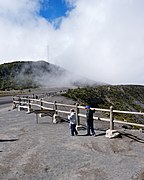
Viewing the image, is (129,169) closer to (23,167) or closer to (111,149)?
(111,149)

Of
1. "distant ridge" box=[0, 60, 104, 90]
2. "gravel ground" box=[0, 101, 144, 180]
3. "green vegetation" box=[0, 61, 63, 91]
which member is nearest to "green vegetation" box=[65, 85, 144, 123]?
"gravel ground" box=[0, 101, 144, 180]

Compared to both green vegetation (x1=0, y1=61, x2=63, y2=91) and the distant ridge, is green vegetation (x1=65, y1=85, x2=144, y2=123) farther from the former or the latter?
green vegetation (x1=0, y1=61, x2=63, y2=91)

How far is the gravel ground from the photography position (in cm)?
888

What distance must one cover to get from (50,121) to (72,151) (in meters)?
8.32

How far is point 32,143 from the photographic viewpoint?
1289 centimetres

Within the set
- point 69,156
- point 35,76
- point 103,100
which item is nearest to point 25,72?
point 35,76

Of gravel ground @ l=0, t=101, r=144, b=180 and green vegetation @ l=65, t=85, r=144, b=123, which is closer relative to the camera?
gravel ground @ l=0, t=101, r=144, b=180

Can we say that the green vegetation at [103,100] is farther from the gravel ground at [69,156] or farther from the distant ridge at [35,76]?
the distant ridge at [35,76]

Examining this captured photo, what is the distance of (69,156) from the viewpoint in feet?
35.1

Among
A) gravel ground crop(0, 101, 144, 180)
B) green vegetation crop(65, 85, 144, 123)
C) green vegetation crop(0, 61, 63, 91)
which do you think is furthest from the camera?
green vegetation crop(0, 61, 63, 91)

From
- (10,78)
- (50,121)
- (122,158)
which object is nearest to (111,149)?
(122,158)

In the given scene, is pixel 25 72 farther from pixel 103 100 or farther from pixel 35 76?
pixel 103 100

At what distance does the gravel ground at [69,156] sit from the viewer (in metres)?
8.88

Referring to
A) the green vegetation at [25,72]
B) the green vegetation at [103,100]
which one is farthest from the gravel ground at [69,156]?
the green vegetation at [25,72]
